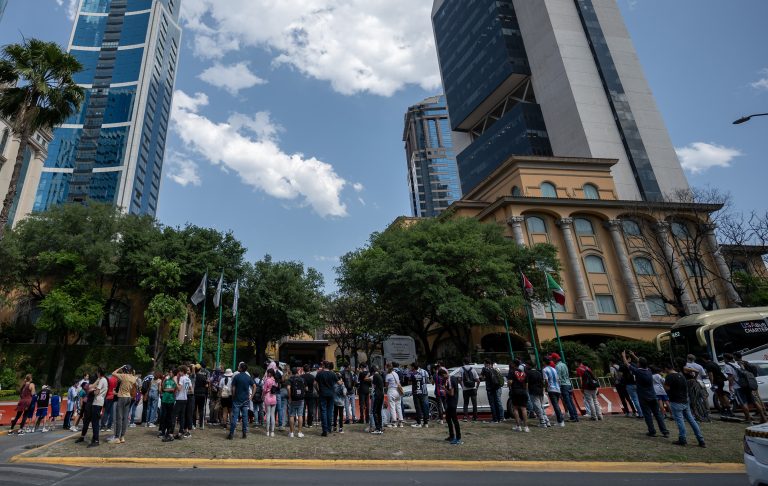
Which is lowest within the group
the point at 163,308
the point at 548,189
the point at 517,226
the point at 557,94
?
the point at 163,308

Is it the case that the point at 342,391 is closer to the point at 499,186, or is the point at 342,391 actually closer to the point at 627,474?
the point at 627,474

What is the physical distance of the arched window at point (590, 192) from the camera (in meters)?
42.6

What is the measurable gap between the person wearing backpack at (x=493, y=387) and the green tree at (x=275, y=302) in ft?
78.9

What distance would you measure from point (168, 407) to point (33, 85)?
49.0ft

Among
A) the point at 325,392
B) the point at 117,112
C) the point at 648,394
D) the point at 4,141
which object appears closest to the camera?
the point at 648,394

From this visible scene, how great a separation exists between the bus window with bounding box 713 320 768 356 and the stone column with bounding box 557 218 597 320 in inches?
640

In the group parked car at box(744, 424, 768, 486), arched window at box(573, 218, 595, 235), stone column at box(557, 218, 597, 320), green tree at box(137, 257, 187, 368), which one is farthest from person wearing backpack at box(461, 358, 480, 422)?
arched window at box(573, 218, 595, 235)

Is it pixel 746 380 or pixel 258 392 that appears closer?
pixel 746 380

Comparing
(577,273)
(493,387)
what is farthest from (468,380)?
(577,273)

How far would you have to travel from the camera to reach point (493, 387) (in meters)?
12.8

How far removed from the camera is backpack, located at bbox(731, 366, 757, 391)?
11375 millimetres

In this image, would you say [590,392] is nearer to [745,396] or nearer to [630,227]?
[745,396]

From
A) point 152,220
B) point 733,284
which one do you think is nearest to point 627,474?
point 152,220

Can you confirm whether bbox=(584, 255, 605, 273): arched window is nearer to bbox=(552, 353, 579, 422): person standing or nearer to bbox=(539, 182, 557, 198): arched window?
bbox=(539, 182, 557, 198): arched window
